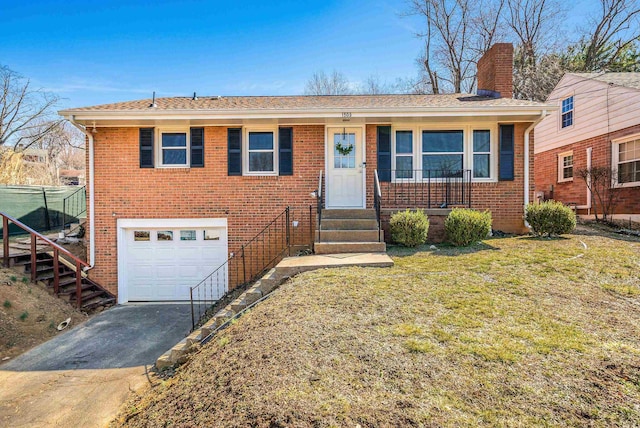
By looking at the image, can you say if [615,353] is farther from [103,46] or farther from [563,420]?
[103,46]

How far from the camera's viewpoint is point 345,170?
8844 millimetres

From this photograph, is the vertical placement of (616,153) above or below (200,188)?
above

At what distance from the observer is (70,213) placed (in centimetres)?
1343

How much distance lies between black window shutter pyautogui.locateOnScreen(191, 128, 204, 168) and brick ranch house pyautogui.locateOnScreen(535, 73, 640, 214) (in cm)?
965

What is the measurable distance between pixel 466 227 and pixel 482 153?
2650mm

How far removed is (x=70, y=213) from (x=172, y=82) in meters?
6.87

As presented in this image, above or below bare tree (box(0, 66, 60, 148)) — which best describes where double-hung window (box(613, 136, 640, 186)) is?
below

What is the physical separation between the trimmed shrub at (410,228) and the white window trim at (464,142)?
1617 millimetres

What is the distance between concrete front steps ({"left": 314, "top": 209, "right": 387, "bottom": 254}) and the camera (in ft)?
23.1

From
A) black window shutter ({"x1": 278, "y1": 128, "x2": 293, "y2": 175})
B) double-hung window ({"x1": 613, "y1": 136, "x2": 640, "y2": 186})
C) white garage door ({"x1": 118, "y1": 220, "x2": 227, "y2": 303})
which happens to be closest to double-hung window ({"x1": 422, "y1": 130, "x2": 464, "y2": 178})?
black window shutter ({"x1": 278, "y1": 128, "x2": 293, "y2": 175})

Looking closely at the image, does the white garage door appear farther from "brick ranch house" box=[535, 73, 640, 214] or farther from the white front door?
"brick ranch house" box=[535, 73, 640, 214]

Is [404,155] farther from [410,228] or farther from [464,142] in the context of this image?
[410,228]

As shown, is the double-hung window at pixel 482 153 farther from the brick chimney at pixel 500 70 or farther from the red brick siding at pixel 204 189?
the brick chimney at pixel 500 70

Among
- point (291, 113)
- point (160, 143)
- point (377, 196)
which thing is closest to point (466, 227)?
point (377, 196)
